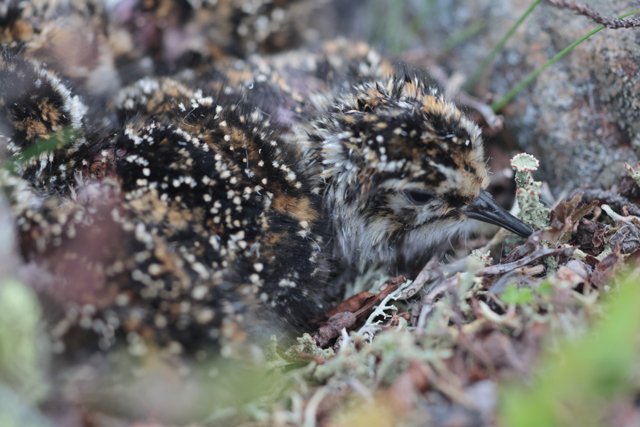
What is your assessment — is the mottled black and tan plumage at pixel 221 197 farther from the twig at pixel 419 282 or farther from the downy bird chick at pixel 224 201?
the twig at pixel 419 282

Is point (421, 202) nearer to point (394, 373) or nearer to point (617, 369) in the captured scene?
point (394, 373)

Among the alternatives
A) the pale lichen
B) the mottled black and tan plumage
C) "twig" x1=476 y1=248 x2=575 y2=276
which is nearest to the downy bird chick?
the mottled black and tan plumage

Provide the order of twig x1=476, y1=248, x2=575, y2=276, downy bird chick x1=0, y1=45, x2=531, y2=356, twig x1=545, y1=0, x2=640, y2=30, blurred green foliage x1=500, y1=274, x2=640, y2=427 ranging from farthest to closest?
twig x1=545, y1=0, x2=640, y2=30 < twig x1=476, y1=248, x2=575, y2=276 < downy bird chick x1=0, y1=45, x2=531, y2=356 < blurred green foliage x1=500, y1=274, x2=640, y2=427

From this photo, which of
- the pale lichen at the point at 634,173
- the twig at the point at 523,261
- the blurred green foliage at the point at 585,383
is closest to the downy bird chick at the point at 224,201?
the twig at the point at 523,261

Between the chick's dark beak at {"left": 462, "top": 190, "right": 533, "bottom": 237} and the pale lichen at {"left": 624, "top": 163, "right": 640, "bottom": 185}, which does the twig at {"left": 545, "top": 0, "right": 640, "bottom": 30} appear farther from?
the chick's dark beak at {"left": 462, "top": 190, "right": 533, "bottom": 237}

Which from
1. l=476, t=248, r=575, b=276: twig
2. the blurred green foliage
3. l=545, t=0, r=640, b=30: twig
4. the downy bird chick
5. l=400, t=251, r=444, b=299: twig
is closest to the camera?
the blurred green foliage

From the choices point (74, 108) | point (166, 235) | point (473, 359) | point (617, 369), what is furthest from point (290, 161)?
point (617, 369)
